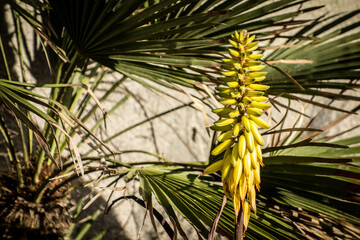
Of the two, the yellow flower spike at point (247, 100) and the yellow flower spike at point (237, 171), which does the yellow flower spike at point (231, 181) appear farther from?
the yellow flower spike at point (247, 100)

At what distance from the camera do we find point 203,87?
0.60 metres

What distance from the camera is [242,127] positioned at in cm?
45

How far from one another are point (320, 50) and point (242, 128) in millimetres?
366

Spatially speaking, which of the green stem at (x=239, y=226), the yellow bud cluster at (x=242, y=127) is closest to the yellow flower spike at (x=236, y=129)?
the yellow bud cluster at (x=242, y=127)

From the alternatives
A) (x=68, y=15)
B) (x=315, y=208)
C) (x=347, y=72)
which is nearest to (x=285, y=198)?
(x=315, y=208)

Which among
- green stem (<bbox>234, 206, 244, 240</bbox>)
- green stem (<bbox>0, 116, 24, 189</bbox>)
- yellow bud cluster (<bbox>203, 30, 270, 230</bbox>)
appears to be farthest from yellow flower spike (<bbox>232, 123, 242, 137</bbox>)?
green stem (<bbox>0, 116, 24, 189</bbox>)

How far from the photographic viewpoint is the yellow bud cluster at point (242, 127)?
43 centimetres

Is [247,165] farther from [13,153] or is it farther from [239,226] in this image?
[13,153]

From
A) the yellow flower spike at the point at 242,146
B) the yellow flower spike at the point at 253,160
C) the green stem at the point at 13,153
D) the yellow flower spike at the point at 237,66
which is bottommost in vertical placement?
the green stem at the point at 13,153

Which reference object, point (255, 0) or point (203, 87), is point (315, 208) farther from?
point (255, 0)

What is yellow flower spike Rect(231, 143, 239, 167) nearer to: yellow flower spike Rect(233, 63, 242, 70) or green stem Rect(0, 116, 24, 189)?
yellow flower spike Rect(233, 63, 242, 70)

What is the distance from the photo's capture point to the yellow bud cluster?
0.43 meters

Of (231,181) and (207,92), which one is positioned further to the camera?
(207,92)

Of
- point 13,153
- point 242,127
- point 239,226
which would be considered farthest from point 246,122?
point 13,153
